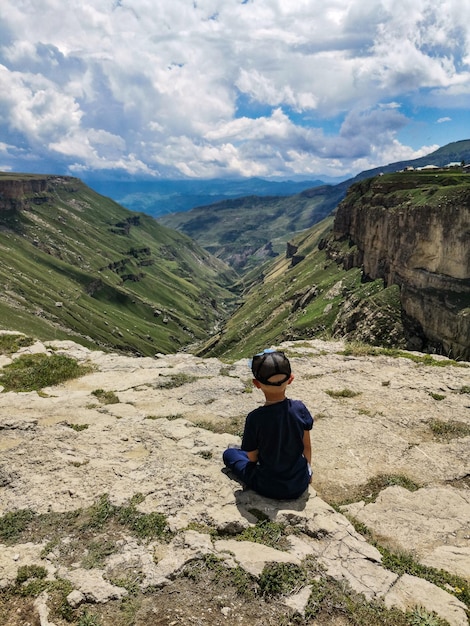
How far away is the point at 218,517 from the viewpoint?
373 inches

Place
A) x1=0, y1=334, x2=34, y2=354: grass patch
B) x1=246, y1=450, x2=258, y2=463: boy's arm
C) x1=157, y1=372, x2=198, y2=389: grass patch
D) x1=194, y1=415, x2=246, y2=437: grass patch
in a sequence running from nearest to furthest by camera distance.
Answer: x1=246, y1=450, x2=258, y2=463: boy's arm, x1=194, y1=415, x2=246, y2=437: grass patch, x1=157, y1=372, x2=198, y2=389: grass patch, x1=0, y1=334, x2=34, y2=354: grass patch

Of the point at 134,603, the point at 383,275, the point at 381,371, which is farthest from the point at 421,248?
the point at 134,603

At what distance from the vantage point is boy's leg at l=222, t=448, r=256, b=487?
1037cm

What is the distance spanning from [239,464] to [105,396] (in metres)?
9.34

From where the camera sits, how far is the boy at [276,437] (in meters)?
9.22

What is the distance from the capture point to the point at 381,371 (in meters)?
20.8

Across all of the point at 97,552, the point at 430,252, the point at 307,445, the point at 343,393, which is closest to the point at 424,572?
the point at 307,445

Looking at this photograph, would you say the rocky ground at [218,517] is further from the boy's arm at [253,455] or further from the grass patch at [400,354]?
the grass patch at [400,354]

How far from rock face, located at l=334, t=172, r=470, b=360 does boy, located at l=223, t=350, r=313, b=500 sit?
7466 centimetres

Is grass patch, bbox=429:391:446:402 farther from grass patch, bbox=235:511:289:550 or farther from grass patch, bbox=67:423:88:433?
grass patch, bbox=67:423:88:433

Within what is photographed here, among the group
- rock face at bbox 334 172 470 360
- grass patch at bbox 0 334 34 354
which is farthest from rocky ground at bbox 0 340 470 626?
rock face at bbox 334 172 470 360

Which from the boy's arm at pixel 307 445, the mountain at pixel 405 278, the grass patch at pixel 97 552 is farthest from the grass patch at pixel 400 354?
the mountain at pixel 405 278

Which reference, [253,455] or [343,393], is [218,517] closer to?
[253,455]

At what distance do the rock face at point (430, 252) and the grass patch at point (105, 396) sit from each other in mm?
72177
